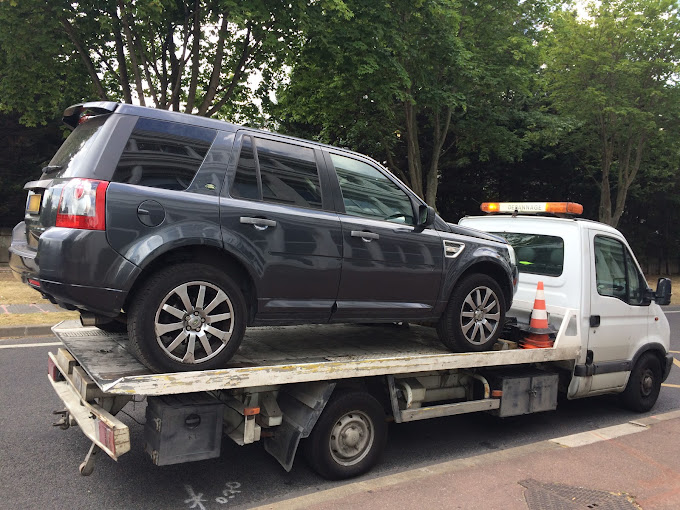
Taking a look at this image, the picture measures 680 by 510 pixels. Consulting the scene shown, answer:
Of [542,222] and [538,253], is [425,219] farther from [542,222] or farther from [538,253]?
[542,222]

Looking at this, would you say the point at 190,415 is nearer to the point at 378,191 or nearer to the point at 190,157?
the point at 190,157

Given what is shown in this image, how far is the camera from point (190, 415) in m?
3.23

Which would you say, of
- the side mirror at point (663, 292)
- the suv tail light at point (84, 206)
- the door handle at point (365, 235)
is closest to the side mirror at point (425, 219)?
the door handle at point (365, 235)

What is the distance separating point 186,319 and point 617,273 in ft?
15.0

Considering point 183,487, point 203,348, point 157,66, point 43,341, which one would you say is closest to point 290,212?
point 203,348

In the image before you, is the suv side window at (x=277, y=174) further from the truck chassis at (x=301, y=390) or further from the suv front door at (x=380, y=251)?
the truck chassis at (x=301, y=390)

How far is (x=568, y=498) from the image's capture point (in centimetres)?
354

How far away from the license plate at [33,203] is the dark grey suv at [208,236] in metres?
0.02

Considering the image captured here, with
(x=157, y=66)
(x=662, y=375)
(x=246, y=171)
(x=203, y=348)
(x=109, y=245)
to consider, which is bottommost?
(x=662, y=375)

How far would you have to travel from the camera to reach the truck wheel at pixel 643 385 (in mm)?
5824

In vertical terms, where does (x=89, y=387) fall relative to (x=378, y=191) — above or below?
below

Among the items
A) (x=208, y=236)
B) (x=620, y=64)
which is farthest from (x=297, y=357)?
(x=620, y=64)

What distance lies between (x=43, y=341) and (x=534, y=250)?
6.82 metres

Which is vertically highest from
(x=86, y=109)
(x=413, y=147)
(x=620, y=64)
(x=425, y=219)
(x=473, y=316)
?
(x=620, y=64)
